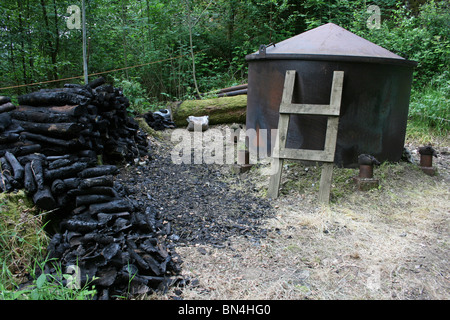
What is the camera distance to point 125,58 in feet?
28.5

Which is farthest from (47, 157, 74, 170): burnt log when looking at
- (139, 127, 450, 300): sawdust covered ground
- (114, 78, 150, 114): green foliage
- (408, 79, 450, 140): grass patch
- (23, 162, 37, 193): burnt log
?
(408, 79, 450, 140): grass patch

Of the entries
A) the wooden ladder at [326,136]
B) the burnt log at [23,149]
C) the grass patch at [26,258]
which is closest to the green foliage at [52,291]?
the grass patch at [26,258]

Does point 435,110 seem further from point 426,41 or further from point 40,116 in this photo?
point 40,116

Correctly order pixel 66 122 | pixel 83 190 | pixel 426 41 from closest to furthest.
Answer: pixel 83 190 → pixel 66 122 → pixel 426 41

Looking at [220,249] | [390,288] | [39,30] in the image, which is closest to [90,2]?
[39,30]

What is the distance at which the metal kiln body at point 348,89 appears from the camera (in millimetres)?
3795

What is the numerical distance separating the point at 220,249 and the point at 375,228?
4.98 feet

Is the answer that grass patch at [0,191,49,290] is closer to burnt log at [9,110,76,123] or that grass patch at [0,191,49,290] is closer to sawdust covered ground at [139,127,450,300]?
sawdust covered ground at [139,127,450,300]

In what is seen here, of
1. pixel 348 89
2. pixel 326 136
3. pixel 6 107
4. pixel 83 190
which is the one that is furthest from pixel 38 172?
pixel 348 89

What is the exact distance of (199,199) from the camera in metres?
3.63

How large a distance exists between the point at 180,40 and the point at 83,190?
25.6ft

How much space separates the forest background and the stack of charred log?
3.22 m

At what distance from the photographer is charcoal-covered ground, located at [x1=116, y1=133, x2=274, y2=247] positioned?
115 inches

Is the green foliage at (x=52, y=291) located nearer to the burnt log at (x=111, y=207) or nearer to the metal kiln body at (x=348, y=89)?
the burnt log at (x=111, y=207)
